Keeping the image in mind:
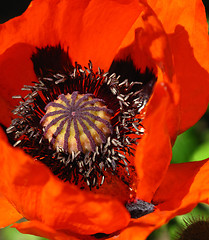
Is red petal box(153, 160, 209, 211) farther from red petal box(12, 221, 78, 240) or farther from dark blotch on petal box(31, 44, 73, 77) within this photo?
dark blotch on petal box(31, 44, 73, 77)

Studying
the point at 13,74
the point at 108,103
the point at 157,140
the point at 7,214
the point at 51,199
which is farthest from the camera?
the point at 108,103

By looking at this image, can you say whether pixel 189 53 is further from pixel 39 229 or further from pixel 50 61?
pixel 39 229

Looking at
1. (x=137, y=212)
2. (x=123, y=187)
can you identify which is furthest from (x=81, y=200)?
(x=123, y=187)

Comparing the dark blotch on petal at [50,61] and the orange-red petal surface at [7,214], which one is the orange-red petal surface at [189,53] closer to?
the dark blotch on petal at [50,61]

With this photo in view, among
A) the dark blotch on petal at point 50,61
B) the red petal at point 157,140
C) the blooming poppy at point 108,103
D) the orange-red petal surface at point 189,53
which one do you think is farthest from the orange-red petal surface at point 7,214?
the orange-red petal surface at point 189,53

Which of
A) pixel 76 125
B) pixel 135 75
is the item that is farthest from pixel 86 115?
pixel 135 75

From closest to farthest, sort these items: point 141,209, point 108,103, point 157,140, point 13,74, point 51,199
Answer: point 51,199 → point 157,140 → point 141,209 → point 13,74 → point 108,103
